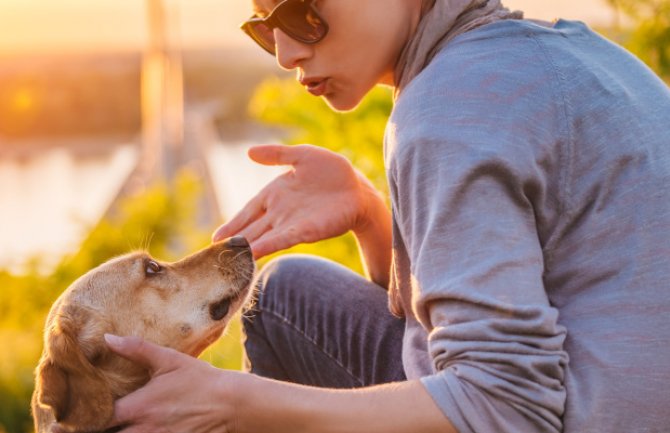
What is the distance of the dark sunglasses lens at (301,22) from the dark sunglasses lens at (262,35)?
195mm

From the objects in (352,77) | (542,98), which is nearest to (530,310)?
(542,98)

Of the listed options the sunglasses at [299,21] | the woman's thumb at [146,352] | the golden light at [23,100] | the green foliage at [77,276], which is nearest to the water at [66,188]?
the green foliage at [77,276]

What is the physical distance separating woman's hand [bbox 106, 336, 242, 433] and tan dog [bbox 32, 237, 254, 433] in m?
0.14

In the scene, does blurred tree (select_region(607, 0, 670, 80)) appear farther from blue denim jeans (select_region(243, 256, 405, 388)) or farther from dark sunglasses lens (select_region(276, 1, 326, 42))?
dark sunglasses lens (select_region(276, 1, 326, 42))

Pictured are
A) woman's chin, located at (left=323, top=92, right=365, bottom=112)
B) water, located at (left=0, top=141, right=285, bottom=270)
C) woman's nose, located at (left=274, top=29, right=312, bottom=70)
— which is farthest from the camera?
water, located at (left=0, top=141, right=285, bottom=270)

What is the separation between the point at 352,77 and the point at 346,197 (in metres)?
0.62

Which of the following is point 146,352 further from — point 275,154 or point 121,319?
point 275,154

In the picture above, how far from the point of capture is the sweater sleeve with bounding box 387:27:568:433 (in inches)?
71.7

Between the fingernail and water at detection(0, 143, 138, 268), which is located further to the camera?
water at detection(0, 143, 138, 268)

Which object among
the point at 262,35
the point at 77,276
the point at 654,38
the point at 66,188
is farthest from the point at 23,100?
the point at 262,35

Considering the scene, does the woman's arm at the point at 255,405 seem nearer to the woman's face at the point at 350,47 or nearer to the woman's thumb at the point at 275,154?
the woman's face at the point at 350,47

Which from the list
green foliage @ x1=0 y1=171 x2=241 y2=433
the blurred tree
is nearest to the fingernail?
green foliage @ x1=0 y1=171 x2=241 y2=433

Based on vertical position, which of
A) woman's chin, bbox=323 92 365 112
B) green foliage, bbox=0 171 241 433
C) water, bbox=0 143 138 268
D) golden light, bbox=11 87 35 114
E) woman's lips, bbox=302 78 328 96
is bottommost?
golden light, bbox=11 87 35 114

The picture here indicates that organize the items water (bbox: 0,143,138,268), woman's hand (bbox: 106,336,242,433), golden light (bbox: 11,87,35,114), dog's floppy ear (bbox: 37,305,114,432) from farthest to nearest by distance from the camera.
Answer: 1. golden light (bbox: 11,87,35,114)
2. water (bbox: 0,143,138,268)
3. dog's floppy ear (bbox: 37,305,114,432)
4. woman's hand (bbox: 106,336,242,433)
